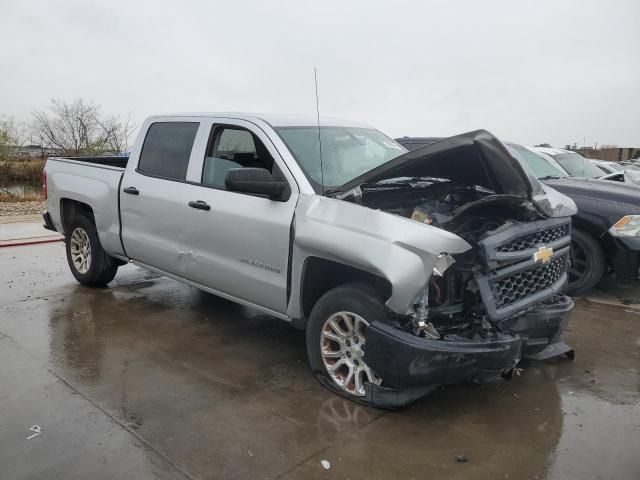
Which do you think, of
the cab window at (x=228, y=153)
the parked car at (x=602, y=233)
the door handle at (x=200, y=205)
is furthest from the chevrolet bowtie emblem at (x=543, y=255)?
the door handle at (x=200, y=205)

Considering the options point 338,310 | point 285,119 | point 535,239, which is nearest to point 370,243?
point 338,310

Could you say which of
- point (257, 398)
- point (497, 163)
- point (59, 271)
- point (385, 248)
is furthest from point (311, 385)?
point (59, 271)

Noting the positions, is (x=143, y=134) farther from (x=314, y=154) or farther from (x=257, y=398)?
(x=257, y=398)

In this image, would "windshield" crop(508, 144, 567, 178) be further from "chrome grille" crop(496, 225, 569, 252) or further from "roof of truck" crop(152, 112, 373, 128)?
"chrome grille" crop(496, 225, 569, 252)

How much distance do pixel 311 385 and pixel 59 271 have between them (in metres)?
4.68

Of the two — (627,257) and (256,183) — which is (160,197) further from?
(627,257)

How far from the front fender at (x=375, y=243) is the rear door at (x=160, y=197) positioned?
1381mm

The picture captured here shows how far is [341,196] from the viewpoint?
355 cm

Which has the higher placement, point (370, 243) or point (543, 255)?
point (370, 243)

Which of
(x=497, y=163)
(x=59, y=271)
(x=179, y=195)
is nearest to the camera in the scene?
(x=497, y=163)

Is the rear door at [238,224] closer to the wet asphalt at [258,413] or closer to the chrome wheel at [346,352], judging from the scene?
the chrome wheel at [346,352]

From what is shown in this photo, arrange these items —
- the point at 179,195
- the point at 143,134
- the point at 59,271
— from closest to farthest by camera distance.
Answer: the point at 179,195, the point at 143,134, the point at 59,271

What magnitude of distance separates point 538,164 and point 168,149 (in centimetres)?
495

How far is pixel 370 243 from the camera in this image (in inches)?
123
